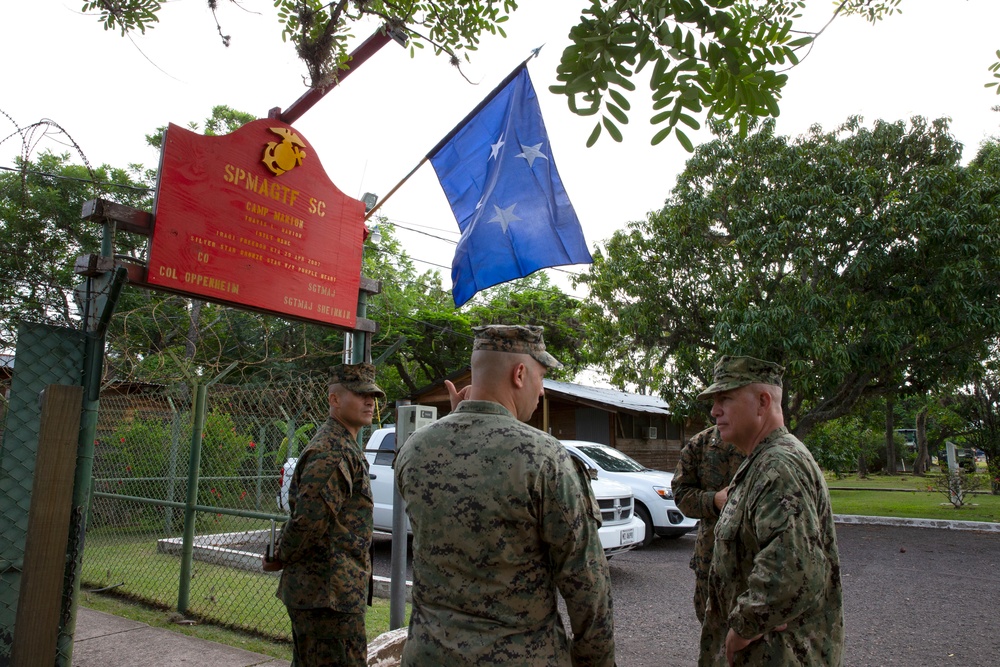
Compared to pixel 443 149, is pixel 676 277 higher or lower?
higher

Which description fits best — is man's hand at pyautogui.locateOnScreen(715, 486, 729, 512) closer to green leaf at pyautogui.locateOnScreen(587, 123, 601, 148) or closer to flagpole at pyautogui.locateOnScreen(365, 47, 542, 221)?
green leaf at pyautogui.locateOnScreen(587, 123, 601, 148)

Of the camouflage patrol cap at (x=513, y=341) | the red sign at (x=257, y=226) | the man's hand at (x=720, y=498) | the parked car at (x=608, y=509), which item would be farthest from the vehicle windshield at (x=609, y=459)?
the camouflage patrol cap at (x=513, y=341)

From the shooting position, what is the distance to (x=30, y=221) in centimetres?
1980

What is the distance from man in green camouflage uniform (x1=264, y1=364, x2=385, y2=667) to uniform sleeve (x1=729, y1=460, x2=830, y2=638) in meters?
1.73

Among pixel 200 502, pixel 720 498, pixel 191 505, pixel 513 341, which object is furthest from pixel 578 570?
pixel 200 502

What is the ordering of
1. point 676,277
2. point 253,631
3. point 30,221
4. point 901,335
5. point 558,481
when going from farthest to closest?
point 30,221
point 676,277
point 901,335
point 253,631
point 558,481

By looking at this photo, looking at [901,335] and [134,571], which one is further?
[901,335]

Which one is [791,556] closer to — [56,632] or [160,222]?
[56,632]

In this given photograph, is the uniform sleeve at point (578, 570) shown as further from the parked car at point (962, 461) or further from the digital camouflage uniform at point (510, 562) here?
the parked car at point (962, 461)

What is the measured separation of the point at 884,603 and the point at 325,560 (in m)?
6.09

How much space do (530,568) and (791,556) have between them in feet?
2.88

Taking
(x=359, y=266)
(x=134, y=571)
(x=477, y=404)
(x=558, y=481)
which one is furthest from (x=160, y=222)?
(x=134, y=571)

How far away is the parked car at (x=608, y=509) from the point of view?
802 cm

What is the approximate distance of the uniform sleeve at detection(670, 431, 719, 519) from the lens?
Result: 3.92 metres
